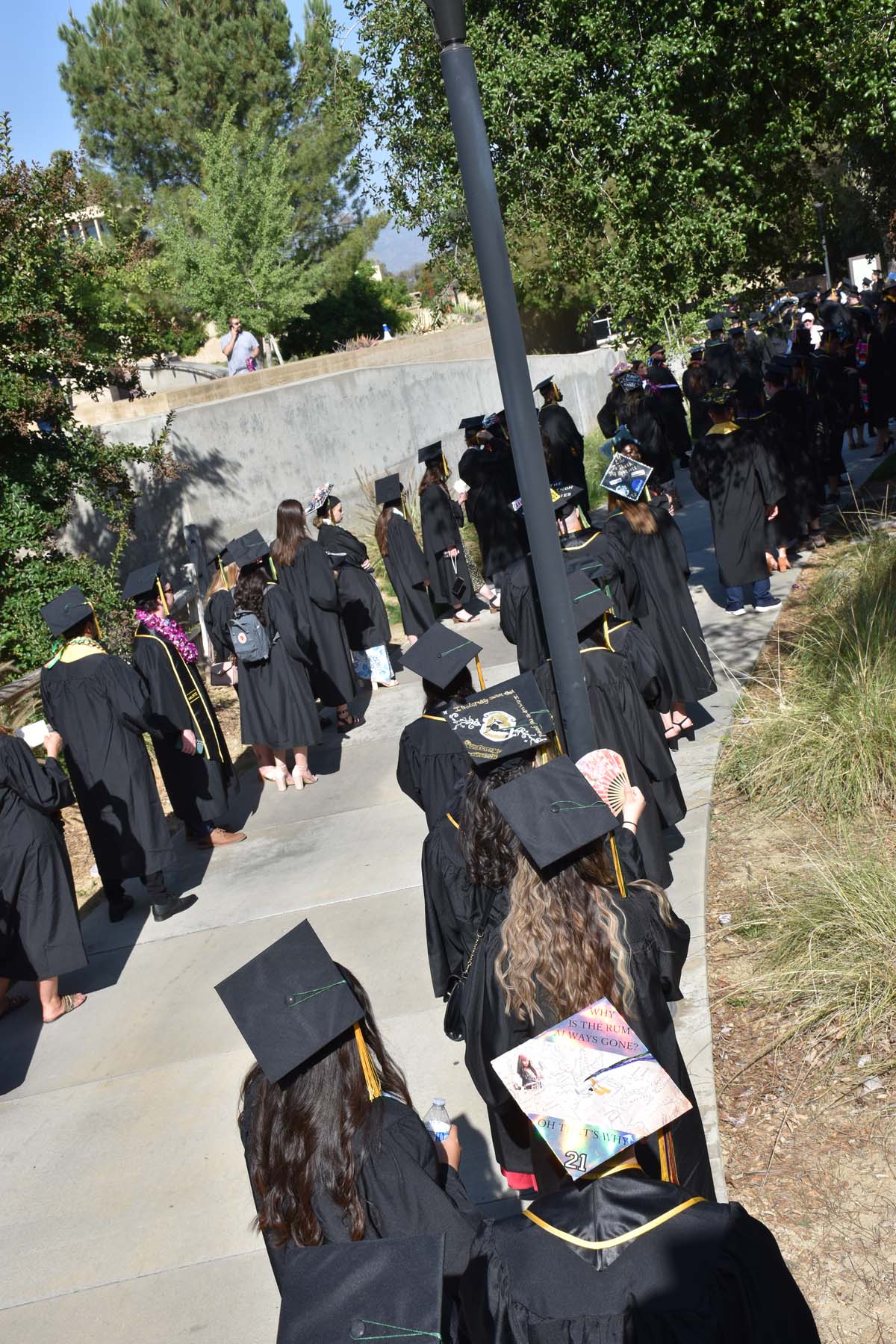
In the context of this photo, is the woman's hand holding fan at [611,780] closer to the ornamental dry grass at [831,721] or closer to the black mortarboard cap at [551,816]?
the black mortarboard cap at [551,816]

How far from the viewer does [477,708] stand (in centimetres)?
397

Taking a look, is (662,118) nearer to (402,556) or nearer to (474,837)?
(402,556)

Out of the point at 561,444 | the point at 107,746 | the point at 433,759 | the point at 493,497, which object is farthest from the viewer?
the point at 561,444

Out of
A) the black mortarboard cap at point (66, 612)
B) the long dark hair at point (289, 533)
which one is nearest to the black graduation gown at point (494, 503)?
the long dark hair at point (289, 533)

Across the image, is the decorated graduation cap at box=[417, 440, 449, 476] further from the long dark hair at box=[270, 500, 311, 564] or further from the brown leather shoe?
the brown leather shoe

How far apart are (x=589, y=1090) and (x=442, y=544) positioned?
9.89 m

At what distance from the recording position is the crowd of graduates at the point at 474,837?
78.1 inches

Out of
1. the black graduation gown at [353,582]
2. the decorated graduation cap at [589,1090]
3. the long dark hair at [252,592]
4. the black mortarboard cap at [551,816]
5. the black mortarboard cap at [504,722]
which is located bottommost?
the black graduation gown at [353,582]

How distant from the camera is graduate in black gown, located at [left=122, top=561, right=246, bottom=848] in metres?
7.43

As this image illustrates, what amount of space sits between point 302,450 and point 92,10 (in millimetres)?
28239

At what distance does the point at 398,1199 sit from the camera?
7.96ft

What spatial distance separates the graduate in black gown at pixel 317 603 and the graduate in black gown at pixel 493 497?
2703 millimetres

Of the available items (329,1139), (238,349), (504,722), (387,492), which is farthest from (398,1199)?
(238,349)

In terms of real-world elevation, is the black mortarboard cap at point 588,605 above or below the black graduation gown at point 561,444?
above
